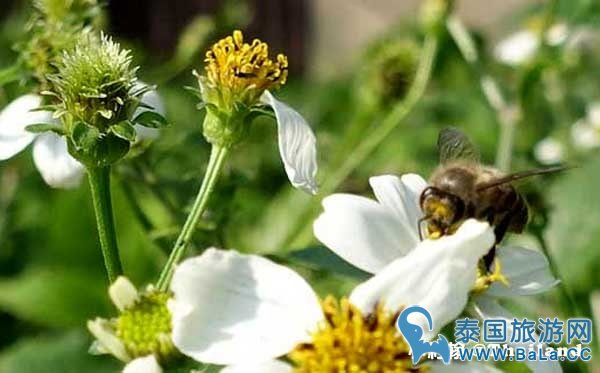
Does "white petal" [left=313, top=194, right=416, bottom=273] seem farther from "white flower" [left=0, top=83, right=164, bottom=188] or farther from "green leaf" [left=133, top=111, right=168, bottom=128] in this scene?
"white flower" [left=0, top=83, right=164, bottom=188]

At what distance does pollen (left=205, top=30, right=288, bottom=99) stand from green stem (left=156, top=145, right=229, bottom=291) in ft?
0.27

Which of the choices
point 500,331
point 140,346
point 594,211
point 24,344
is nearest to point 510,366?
point 500,331

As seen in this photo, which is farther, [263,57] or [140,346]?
[263,57]

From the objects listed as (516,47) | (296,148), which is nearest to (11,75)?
(296,148)

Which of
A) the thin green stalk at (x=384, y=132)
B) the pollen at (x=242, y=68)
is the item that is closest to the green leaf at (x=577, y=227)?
the thin green stalk at (x=384, y=132)

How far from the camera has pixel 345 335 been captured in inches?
51.0

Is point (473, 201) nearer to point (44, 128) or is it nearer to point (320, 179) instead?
point (44, 128)

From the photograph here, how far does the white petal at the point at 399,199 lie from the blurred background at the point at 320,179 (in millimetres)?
184

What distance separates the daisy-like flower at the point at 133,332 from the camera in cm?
126

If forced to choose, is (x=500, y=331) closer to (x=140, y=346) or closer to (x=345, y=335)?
(x=345, y=335)

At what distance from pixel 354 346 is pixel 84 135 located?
0.33m

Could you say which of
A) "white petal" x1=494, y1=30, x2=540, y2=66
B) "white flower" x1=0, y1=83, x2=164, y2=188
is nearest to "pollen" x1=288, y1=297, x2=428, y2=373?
"white flower" x1=0, y1=83, x2=164, y2=188

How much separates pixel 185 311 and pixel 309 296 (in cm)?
14

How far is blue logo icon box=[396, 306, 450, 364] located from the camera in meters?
1.27
